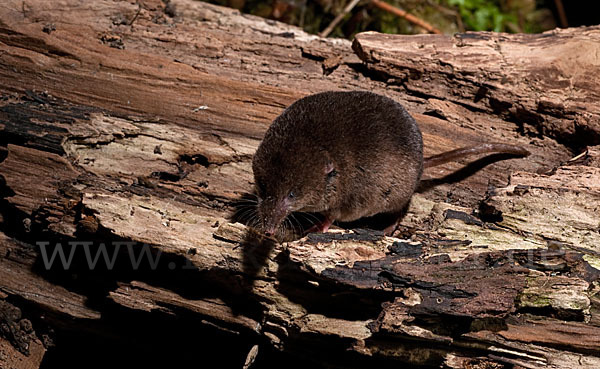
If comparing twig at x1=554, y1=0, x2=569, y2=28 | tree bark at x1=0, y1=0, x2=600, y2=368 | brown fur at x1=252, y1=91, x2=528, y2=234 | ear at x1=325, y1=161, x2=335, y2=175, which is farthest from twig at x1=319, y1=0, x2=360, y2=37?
ear at x1=325, y1=161, x2=335, y2=175

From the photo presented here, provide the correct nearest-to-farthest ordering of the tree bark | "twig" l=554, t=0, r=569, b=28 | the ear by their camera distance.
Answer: the tree bark → the ear → "twig" l=554, t=0, r=569, b=28

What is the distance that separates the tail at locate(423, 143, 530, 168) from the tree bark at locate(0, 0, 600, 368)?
5.0 inches

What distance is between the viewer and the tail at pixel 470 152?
3.54 m

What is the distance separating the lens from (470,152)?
11.6 ft

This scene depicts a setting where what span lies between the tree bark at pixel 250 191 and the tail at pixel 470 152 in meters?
0.13

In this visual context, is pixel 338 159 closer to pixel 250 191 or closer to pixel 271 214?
pixel 271 214

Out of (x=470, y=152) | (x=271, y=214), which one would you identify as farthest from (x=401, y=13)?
(x=271, y=214)

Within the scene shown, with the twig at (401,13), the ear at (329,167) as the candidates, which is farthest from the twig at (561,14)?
the ear at (329,167)

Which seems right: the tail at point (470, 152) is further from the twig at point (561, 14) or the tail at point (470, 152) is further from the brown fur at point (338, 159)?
the twig at point (561, 14)

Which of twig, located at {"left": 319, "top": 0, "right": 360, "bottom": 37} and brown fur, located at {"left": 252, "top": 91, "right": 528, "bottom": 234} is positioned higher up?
twig, located at {"left": 319, "top": 0, "right": 360, "bottom": 37}

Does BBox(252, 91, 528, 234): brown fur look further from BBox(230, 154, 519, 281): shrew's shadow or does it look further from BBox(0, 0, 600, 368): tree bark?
BBox(0, 0, 600, 368): tree bark

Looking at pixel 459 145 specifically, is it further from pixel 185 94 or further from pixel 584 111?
pixel 185 94

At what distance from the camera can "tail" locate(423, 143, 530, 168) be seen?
354 cm

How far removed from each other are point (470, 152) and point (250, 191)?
1376 mm
